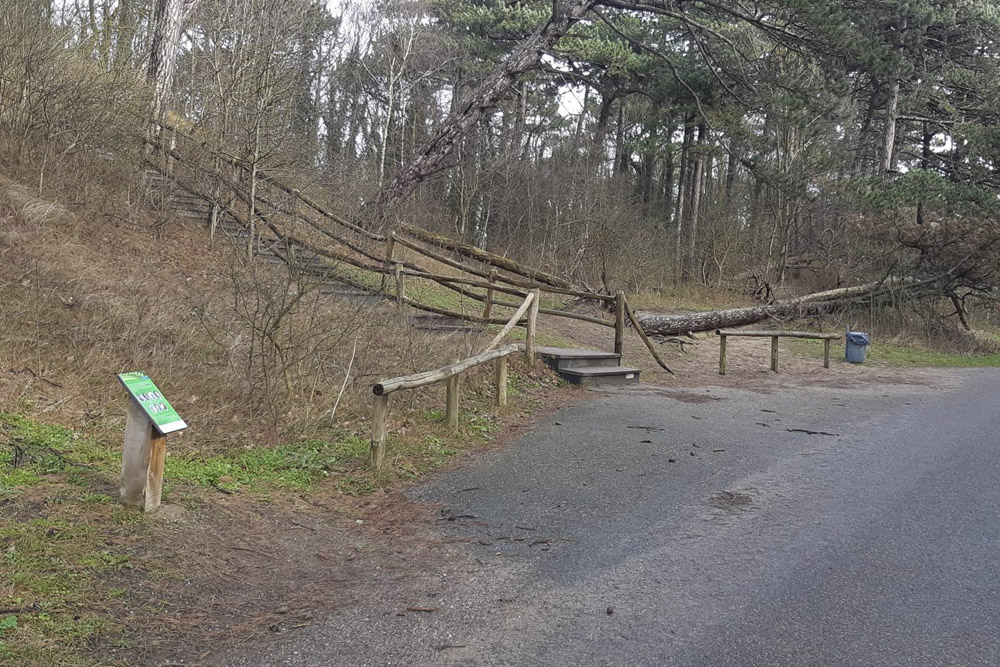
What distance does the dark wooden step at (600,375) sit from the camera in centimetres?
1118

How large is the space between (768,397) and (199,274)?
932 cm

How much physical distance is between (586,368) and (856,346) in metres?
8.65

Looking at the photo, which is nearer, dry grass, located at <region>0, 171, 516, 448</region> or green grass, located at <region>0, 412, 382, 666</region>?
green grass, located at <region>0, 412, 382, 666</region>

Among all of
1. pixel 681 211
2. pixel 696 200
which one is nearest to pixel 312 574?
pixel 696 200

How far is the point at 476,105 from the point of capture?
1830 cm

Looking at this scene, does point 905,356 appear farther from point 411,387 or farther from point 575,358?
point 411,387

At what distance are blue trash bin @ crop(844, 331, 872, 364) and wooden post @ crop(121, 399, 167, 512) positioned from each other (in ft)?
52.3

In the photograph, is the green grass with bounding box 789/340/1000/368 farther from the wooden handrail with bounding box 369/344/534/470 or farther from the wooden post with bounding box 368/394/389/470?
the wooden post with bounding box 368/394/389/470

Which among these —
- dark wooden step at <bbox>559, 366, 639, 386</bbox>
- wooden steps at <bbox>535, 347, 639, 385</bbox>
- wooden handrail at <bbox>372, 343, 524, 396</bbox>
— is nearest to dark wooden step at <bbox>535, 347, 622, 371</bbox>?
wooden steps at <bbox>535, 347, 639, 385</bbox>

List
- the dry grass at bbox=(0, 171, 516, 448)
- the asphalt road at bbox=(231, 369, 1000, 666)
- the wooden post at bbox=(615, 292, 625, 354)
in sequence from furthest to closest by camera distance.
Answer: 1. the wooden post at bbox=(615, 292, 625, 354)
2. the dry grass at bbox=(0, 171, 516, 448)
3. the asphalt road at bbox=(231, 369, 1000, 666)

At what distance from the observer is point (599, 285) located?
2402 cm

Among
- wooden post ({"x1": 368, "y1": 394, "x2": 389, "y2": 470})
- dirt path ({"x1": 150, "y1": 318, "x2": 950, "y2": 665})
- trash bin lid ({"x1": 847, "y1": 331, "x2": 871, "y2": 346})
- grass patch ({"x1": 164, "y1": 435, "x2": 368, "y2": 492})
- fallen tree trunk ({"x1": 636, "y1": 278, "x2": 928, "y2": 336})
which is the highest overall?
fallen tree trunk ({"x1": 636, "y1": 278, "x2": 928, "y2": 336})

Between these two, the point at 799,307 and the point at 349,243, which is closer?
the point at 349,243

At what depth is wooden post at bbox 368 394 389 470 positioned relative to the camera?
6.18 m
